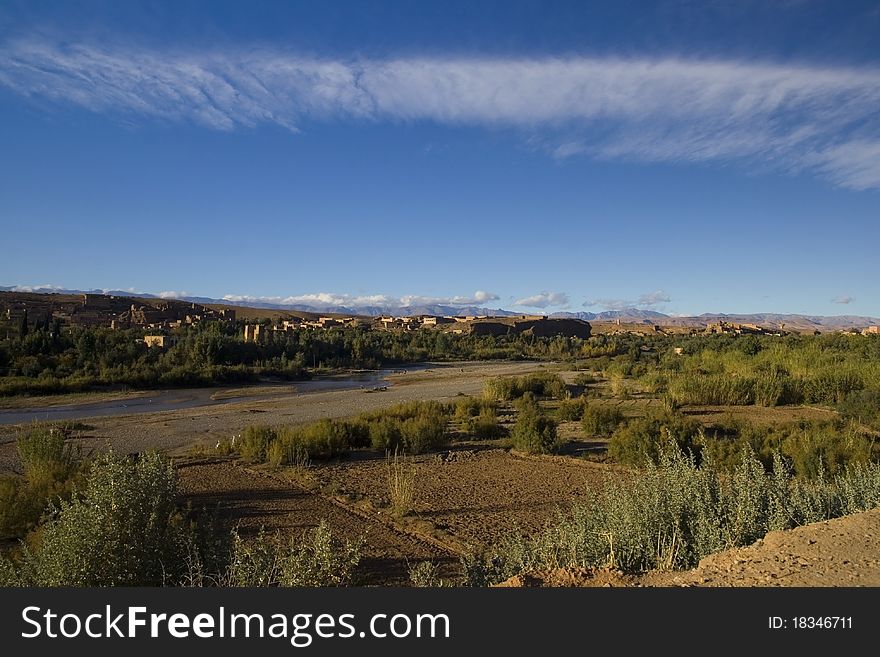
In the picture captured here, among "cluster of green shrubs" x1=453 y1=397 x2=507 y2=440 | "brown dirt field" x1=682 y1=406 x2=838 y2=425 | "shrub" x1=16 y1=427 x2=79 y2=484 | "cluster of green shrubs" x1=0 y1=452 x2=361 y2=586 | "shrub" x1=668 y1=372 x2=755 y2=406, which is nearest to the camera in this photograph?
"cluster of green shrubs" x1=0 y1=452 x2=361 y2=586

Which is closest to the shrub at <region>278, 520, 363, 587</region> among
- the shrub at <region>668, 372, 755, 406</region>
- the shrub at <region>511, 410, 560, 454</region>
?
the shrub at <region>511, 410, 560, 454</region>

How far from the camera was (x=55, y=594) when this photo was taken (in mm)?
3398

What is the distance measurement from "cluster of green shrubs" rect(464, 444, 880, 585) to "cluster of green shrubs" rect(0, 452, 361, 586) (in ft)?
5.24

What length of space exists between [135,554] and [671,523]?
185 inches

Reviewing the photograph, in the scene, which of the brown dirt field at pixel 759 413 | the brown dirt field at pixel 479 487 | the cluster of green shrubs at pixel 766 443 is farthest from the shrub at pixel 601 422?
the brown dirt field at pixel 479 487

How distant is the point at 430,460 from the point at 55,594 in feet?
35.9

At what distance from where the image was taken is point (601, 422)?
1694 centimetres

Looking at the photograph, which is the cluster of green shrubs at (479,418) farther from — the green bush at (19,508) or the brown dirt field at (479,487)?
the green bush at (19,508)

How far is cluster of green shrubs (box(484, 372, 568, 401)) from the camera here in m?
25.5

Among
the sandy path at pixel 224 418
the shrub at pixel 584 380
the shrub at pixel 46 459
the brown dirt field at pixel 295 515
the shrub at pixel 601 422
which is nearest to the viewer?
the brown dirt field at pixel 295 515

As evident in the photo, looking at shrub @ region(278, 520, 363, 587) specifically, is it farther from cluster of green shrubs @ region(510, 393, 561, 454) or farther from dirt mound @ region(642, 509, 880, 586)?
cluster of green shrubs @ region(510, 393, 561, 454)

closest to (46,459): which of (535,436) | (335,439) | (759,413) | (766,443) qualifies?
(335,439)

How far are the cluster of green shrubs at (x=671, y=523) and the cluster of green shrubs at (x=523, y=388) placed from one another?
17.6 meters

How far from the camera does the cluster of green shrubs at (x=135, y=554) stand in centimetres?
443
